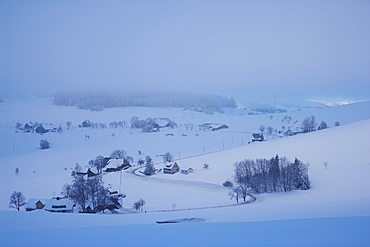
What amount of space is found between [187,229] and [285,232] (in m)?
2.02

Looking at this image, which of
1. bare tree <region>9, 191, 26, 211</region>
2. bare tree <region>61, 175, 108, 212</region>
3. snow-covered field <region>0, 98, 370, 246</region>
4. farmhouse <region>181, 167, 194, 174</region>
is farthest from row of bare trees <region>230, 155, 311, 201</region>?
bare tree <region>9, 191, 26, 211</region>

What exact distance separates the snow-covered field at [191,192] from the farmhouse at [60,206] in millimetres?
2365

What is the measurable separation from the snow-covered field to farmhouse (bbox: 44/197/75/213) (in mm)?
2365

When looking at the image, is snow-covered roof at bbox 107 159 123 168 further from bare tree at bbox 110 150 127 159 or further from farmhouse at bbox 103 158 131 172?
bare tree at bbox 110 150 127 159

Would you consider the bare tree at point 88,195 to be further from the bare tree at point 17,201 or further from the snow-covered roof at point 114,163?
the snow-covered roof at point 114,163

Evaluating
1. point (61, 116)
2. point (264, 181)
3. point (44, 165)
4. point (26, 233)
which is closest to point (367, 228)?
point (26, 233)

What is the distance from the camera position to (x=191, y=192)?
17.8m

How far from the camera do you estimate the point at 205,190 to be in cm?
1817

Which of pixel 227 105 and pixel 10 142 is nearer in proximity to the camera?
pixel 10 142

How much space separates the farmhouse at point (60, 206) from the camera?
13195 millimetres

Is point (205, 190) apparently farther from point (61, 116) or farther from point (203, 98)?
point (203, 98)

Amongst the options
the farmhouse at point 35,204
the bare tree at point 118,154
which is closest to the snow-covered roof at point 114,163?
the bare tree at point 118,154

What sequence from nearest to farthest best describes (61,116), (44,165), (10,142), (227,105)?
(44,165)
(10,142)
(61,116)
(227,105)

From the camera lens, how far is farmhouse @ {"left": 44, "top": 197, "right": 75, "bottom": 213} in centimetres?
1320
